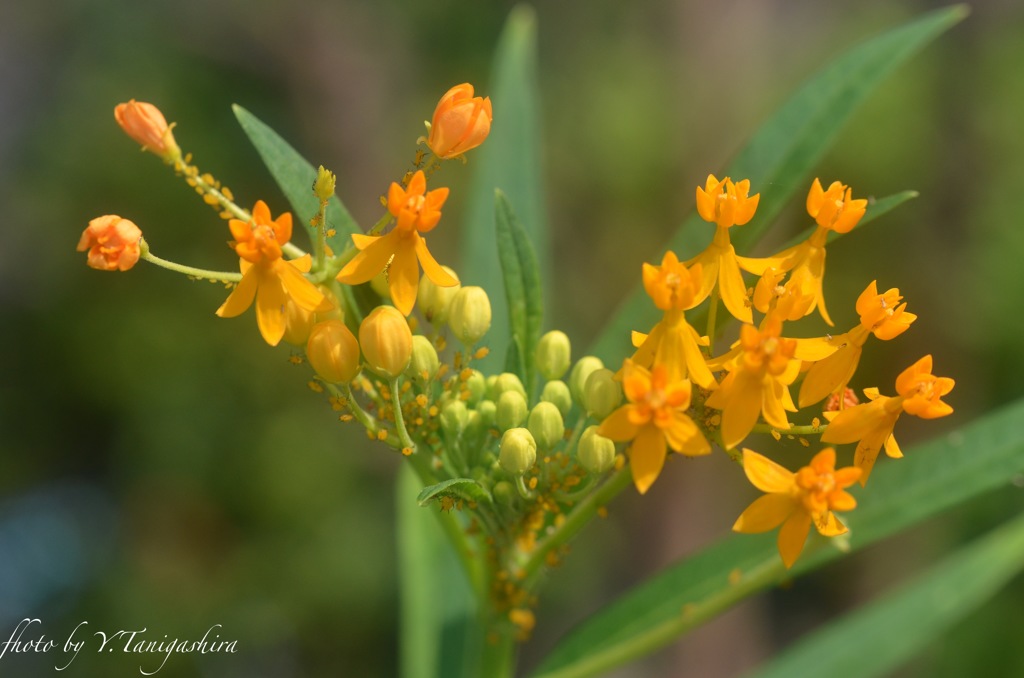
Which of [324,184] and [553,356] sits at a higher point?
[324,184]

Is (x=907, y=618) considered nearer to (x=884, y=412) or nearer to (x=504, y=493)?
(x=884, y=412)

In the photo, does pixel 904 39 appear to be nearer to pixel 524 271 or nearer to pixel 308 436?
pixel 524 271

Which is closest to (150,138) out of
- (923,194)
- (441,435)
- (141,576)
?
(441,435)

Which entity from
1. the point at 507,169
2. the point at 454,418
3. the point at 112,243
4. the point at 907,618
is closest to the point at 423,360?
the point at 454,418

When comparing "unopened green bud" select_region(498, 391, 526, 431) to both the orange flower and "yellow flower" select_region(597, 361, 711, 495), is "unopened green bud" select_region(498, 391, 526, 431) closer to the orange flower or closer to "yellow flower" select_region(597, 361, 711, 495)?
"yellow flower" select_region(597, 361, 711, 495)

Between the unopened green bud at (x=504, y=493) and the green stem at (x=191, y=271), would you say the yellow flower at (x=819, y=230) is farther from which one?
the green stem at (x=191, y=271)

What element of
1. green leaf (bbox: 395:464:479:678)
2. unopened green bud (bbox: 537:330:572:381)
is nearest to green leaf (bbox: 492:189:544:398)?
unopened green bud (bbox: 537:330:572:381)

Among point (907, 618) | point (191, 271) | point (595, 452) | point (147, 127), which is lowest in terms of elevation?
point (907, 618)
